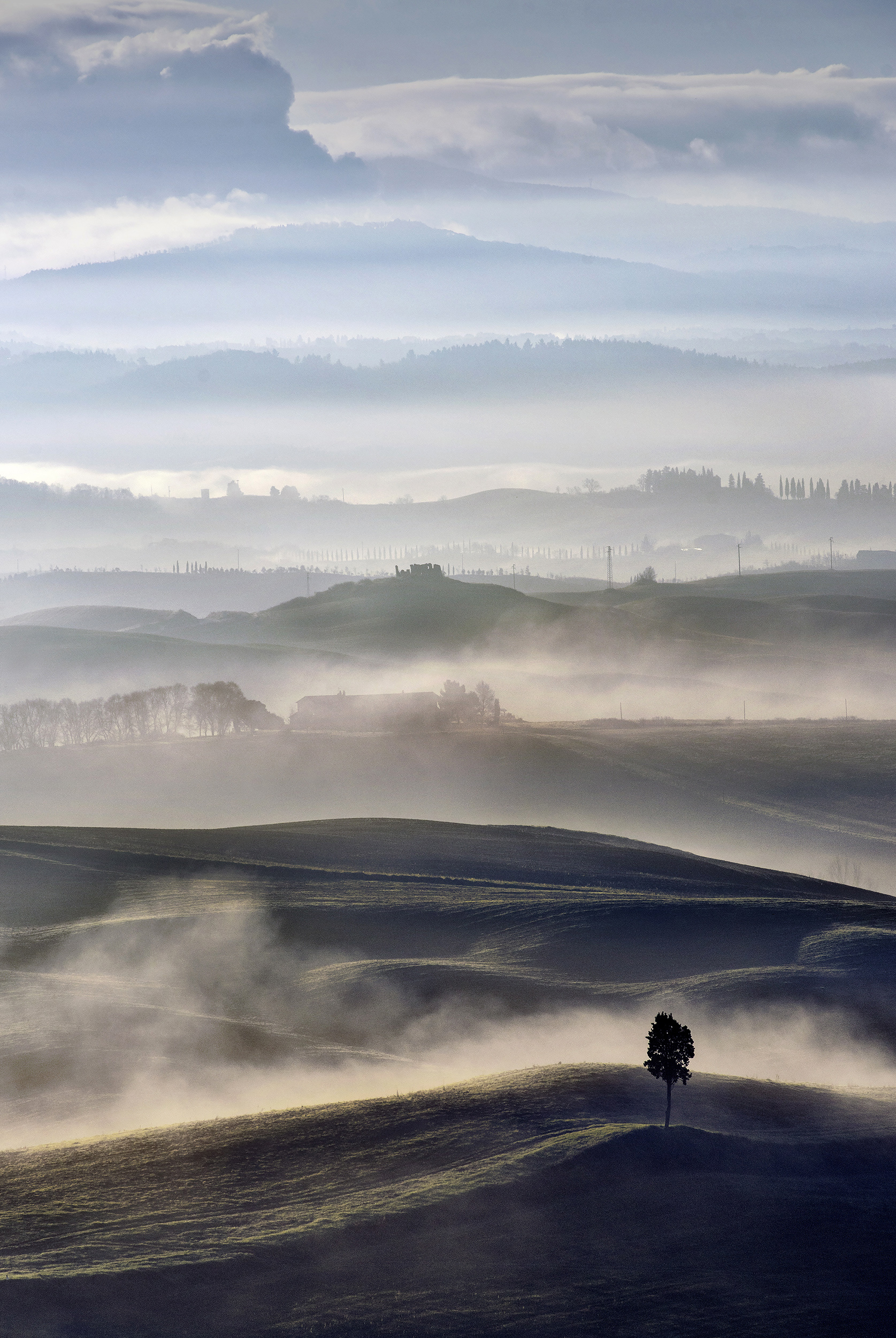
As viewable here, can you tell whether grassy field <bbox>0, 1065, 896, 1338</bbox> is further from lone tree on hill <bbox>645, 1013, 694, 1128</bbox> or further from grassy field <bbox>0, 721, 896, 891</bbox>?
grassy field <bbox>0, 721, 896, 891</bbox>

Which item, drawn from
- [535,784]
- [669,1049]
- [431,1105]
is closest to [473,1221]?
[431,1105]

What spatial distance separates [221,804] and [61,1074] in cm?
11332

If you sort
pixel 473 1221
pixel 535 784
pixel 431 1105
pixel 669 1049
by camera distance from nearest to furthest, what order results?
1. pixel 473 1221
2. pixel 669 1049
3. pixel 431 1105
4. pixel 535 784

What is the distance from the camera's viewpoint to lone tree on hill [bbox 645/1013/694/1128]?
3572 cm

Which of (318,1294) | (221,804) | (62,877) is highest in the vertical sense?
(221,804)

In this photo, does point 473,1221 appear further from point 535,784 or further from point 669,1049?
point 535,784

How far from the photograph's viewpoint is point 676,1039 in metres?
35.7

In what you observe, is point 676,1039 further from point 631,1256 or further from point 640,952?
point 640,952

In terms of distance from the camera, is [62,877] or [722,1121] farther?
[62,877]

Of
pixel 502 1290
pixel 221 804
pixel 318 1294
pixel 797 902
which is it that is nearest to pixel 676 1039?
pixel 502 1290

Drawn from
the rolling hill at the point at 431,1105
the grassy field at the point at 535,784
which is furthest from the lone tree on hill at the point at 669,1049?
the grassy field at the point at 535,784

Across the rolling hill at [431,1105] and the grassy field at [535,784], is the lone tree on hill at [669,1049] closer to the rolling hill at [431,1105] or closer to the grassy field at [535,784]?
the rolling hill at [431,1105]

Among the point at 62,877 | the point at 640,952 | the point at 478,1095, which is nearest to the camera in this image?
the point at 478,1095

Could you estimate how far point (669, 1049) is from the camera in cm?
3572
